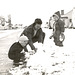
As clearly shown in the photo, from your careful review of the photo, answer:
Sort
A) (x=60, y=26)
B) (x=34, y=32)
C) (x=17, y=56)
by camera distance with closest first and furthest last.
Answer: (x=17, y=56)
(x=34, y=32)
(x=60, y=26)

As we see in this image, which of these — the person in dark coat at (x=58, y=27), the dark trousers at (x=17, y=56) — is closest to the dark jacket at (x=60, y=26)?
the person in dark coat at (x=58, y=27)

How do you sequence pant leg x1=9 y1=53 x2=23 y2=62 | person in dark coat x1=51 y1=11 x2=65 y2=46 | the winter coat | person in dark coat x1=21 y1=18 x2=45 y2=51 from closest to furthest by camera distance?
pant leg x1=9 y1=53 x2=23 y2=62 < person in dark coat x1=21 y1=18 x2=45 y2=51 < person in dark coat x1=51 y1=11 x2=65 y2=46 < the winter coat

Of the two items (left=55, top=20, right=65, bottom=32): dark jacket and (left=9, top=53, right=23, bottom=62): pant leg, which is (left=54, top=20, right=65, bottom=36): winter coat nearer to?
(left=55, top=20, right=65, bottom=32): dark jacket

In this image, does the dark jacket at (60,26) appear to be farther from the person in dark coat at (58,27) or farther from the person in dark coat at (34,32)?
the person in dark coat at (34,32)

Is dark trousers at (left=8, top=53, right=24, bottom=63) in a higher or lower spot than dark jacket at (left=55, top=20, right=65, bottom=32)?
lower

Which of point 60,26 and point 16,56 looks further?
point 60,26

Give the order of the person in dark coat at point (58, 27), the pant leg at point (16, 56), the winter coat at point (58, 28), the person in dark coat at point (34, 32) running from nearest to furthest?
1. the pant leg at point (16, 56)
2. the person in dark coat at point (34, 32)
3. the person in dark coat at point (58, 27)
4. the winter coat at point (58, 28)

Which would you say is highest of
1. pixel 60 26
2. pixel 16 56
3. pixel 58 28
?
pixel 60 26

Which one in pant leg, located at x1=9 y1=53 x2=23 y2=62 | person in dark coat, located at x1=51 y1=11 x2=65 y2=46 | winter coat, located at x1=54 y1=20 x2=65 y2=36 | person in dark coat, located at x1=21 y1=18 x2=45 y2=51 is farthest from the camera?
winter coat, located at x1=54 y1=20 x2=65 y2=36

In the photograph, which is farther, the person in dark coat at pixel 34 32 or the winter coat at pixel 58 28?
the winter coat at pixel 58 28

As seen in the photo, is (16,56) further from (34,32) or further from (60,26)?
(60,26)

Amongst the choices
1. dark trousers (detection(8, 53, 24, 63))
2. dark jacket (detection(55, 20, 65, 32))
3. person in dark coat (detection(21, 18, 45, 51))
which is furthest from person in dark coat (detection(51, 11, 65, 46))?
dark trousers (detection(8, 53, 24, 63))

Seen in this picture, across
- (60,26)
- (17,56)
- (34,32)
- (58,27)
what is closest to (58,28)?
(58,27)

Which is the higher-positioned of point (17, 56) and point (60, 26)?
point (60, 26)
